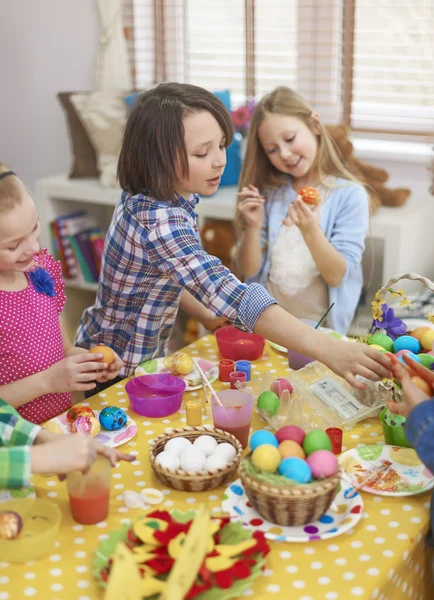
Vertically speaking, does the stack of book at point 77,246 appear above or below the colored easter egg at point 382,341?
below

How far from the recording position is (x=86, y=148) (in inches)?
132

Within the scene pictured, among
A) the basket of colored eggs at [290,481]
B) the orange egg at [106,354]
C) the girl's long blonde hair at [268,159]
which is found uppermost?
the girl's long blonde hair at [268,159]

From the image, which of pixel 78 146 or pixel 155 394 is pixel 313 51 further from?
pixel 155 394

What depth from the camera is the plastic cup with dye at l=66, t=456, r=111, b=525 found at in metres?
1.10

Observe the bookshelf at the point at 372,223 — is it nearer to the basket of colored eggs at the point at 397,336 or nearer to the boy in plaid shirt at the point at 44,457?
the basket of colored eggs at the point at 397,336

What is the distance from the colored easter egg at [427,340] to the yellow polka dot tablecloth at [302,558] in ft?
1.23

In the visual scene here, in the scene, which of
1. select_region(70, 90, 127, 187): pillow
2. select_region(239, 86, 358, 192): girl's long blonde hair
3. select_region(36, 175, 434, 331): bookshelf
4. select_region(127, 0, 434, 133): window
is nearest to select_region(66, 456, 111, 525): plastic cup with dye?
select_region(239, 86, 358, 192): girl's long blonde hair

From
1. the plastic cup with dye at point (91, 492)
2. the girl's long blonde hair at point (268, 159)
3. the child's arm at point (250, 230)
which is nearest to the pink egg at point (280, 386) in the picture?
the plastic cup with dye at point (91, 492)

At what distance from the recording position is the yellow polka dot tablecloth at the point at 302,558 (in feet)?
3.22

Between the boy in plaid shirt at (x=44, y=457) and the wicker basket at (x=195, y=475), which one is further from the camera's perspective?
the wicker basket at (x=195, y=475)

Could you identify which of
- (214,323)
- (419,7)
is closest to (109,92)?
(419,7)

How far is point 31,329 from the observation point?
60.5 inches

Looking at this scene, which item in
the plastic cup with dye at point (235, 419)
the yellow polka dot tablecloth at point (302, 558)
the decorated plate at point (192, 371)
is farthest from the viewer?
the decorated plate at point (192, 371)

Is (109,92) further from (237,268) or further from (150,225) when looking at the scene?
(150,225)
